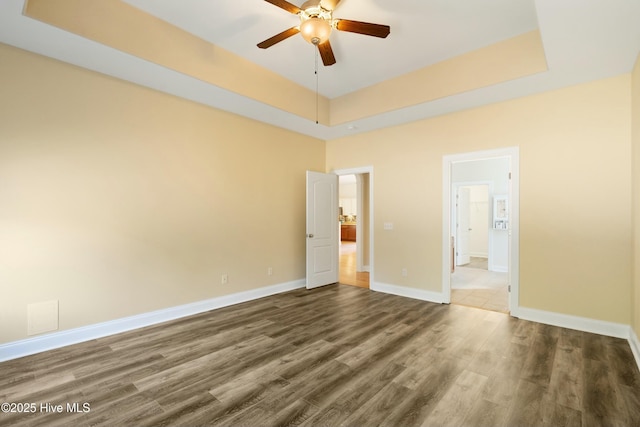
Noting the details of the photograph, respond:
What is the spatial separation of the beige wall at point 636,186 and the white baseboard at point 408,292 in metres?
2.04

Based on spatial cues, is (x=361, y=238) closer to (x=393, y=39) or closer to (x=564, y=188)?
(x=564, y=188)

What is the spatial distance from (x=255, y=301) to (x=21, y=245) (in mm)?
2767

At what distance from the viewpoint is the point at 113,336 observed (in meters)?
3.16

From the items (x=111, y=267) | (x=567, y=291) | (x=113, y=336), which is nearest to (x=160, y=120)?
(x=111, y=267)

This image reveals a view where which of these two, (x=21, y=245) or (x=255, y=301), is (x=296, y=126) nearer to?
(x=255, y=301)

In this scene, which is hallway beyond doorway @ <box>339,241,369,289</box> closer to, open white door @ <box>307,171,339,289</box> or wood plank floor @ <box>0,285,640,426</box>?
open white door @ <box>307,171,339,289</box>

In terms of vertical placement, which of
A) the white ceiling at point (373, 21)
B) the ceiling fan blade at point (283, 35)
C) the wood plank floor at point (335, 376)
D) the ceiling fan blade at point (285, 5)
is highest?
the white ceiling at point (373, 21)

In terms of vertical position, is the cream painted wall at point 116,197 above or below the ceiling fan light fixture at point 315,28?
below

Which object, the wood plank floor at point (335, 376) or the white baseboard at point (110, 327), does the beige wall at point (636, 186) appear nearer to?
the wood plank floor at point (335, 376)

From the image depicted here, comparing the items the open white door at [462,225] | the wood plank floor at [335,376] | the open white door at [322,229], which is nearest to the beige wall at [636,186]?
the wood plank floor at [335,376]

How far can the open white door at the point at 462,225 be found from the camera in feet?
25.0

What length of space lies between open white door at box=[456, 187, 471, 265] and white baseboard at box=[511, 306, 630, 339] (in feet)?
13.3

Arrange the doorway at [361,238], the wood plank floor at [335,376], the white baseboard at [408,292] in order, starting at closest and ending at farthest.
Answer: the wood plank floor at [335,376] → the white baseboard at [408,292] → the doorway at [361,238]

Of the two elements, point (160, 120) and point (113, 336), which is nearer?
point (113, 336)
